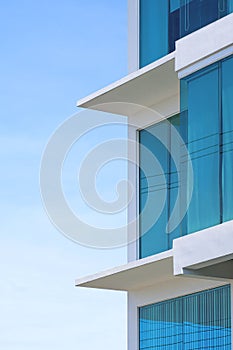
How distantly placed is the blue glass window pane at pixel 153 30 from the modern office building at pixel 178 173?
2 centimetres

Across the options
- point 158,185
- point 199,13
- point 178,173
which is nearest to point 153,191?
point 158,185

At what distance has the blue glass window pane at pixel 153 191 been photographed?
1798 cm

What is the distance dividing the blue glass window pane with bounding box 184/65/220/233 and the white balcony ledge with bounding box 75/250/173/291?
3.70 ft

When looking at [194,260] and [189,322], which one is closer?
[194,260]

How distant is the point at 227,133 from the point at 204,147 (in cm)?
48

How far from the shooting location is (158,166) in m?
18.3

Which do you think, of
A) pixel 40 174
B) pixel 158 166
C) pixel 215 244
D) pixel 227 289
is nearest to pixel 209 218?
pixel 215 244

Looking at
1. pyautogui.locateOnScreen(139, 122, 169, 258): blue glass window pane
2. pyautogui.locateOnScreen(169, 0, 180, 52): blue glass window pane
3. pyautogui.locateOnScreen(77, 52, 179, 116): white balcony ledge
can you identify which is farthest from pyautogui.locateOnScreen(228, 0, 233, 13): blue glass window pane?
pyautogui.locateOnScreen(139, 122, 169, 258): blue glass window pane

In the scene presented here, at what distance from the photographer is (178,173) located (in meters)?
17.7

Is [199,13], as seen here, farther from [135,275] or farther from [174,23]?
[135,275]

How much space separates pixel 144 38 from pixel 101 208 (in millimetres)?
2914

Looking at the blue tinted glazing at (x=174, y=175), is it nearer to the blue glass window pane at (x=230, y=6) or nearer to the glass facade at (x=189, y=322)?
the glass facade at (x=189, y=322)

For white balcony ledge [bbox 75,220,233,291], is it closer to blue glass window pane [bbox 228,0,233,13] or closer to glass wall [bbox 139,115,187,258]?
glass wall [bbox 139,115,187,258]

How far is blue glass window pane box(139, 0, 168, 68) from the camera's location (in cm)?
1834
